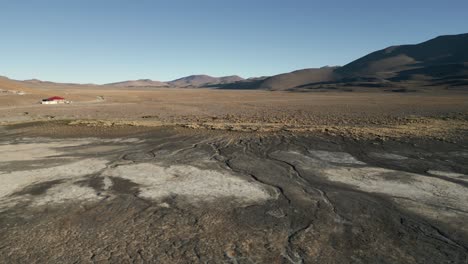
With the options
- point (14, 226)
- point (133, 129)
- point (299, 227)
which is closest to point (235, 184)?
point (299, 227)

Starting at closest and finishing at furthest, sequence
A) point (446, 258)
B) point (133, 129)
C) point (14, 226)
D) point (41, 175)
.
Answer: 1. point (446, 258)
2. point (14, 226)
3. point (41, 175)
4. point (133, 129)

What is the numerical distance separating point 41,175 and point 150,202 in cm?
406

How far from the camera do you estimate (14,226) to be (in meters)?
6.68

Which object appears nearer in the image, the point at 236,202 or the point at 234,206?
the point at 234,206

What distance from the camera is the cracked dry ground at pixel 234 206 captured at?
582 centimetres

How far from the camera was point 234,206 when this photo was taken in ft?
25.7

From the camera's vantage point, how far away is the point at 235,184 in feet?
31.1

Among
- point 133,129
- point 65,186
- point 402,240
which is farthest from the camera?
point 133,129

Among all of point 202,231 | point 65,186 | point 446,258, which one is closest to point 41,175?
point 65,186

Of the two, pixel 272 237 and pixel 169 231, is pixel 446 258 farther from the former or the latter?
pixel 169 231

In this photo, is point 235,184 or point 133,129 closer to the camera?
point 235,184

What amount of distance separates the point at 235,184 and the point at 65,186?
4.05m

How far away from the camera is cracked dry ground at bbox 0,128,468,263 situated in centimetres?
582

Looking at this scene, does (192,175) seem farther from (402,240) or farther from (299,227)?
(402,240)
